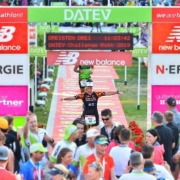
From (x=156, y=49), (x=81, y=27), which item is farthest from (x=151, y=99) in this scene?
(x=81, y=27)

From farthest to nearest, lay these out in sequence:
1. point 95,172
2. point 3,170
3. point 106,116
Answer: point 106,116
point 3,170
point 95,172

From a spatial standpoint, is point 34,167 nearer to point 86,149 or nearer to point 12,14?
point 86,149

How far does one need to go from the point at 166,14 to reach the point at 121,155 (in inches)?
256

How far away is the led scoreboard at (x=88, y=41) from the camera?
63.7ft

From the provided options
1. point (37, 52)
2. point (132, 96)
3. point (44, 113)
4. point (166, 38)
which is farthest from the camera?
point (132, 96)

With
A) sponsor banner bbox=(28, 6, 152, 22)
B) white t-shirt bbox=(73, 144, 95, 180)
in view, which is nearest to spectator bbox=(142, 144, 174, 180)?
white t-shirt bbox=(73, 144, 95, 180)

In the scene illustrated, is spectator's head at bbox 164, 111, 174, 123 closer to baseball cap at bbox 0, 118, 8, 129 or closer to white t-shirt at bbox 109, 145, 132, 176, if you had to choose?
white t-shirt at bbox 109, 145, 132, 176

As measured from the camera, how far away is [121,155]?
44.7 ft

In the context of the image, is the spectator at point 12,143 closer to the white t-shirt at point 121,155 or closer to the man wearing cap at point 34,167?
the man wearing cap at point 34,167

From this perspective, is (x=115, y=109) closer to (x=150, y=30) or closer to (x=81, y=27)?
(x=150, y=30)

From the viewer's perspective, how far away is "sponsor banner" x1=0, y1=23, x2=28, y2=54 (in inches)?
760

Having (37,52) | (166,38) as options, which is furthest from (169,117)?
(37,52)

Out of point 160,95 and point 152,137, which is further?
point 160,95

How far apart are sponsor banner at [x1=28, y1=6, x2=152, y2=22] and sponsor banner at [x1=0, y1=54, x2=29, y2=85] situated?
955 millimetres
